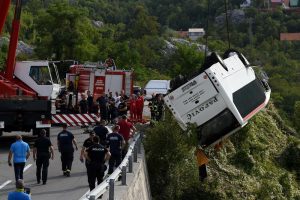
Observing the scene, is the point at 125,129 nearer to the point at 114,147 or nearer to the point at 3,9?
the point at 114,147

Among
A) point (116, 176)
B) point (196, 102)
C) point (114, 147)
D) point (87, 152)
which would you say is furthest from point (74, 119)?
point (116, 176)

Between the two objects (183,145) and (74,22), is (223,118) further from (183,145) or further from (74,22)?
(74,22)

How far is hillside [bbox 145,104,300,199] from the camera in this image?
19.4 meters

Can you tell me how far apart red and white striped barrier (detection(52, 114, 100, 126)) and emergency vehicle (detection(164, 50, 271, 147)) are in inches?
331

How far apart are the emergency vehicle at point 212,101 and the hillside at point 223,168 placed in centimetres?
55

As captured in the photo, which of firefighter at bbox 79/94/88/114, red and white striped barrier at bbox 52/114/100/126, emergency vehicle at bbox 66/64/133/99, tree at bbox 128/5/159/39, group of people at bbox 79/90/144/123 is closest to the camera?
red and white striped barrier at bbox 52/114/100/126

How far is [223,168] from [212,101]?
10.6 ft

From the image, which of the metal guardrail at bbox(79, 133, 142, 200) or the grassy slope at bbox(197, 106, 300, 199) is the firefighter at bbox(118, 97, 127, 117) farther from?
the metal guardrail at bbox(79, 133, 142, 200)

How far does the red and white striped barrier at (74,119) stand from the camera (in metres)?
28.0

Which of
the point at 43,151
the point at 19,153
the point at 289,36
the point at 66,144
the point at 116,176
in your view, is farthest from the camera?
the point at 289,36

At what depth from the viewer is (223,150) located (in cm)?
2352

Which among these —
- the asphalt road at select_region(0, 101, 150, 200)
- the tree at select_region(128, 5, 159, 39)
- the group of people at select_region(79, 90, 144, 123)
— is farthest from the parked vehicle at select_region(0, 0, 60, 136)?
the tree at select_region(128, 5, 159, 39)

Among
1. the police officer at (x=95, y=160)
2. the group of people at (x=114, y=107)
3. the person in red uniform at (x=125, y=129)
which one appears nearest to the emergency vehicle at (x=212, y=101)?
the person in red uniform at (x=125, y=129)

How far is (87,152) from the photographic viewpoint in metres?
15.2
